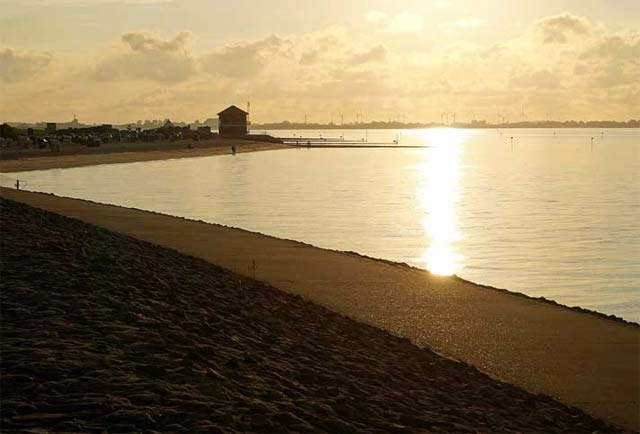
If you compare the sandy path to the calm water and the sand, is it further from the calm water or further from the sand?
the sand

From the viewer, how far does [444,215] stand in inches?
1613

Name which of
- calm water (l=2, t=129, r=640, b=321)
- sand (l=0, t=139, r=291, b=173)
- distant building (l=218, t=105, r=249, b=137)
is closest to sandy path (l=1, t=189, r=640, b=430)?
calm water (l=2, t=129, r=640, b=321)

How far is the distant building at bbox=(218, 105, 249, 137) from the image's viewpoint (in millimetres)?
174375

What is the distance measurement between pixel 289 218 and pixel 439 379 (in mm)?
28106

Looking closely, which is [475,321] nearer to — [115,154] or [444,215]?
[444,215]

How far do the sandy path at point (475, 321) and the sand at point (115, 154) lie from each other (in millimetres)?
48329

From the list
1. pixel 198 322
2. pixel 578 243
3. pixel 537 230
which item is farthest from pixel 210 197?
pixel 198 322

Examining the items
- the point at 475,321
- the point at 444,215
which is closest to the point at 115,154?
the point at 444,215

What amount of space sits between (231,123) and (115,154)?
7633 cm

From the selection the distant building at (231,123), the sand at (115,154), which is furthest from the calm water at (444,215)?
the distant building at (231,123)

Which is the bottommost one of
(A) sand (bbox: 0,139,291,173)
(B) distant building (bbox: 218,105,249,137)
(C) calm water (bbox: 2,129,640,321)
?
(C) calm water (bbox: 2,129,640,321)

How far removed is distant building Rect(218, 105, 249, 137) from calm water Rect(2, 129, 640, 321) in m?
97.6

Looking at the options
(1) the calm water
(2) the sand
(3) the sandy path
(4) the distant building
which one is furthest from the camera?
(4) the distant building

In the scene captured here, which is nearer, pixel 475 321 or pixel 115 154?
pixel 475 321
